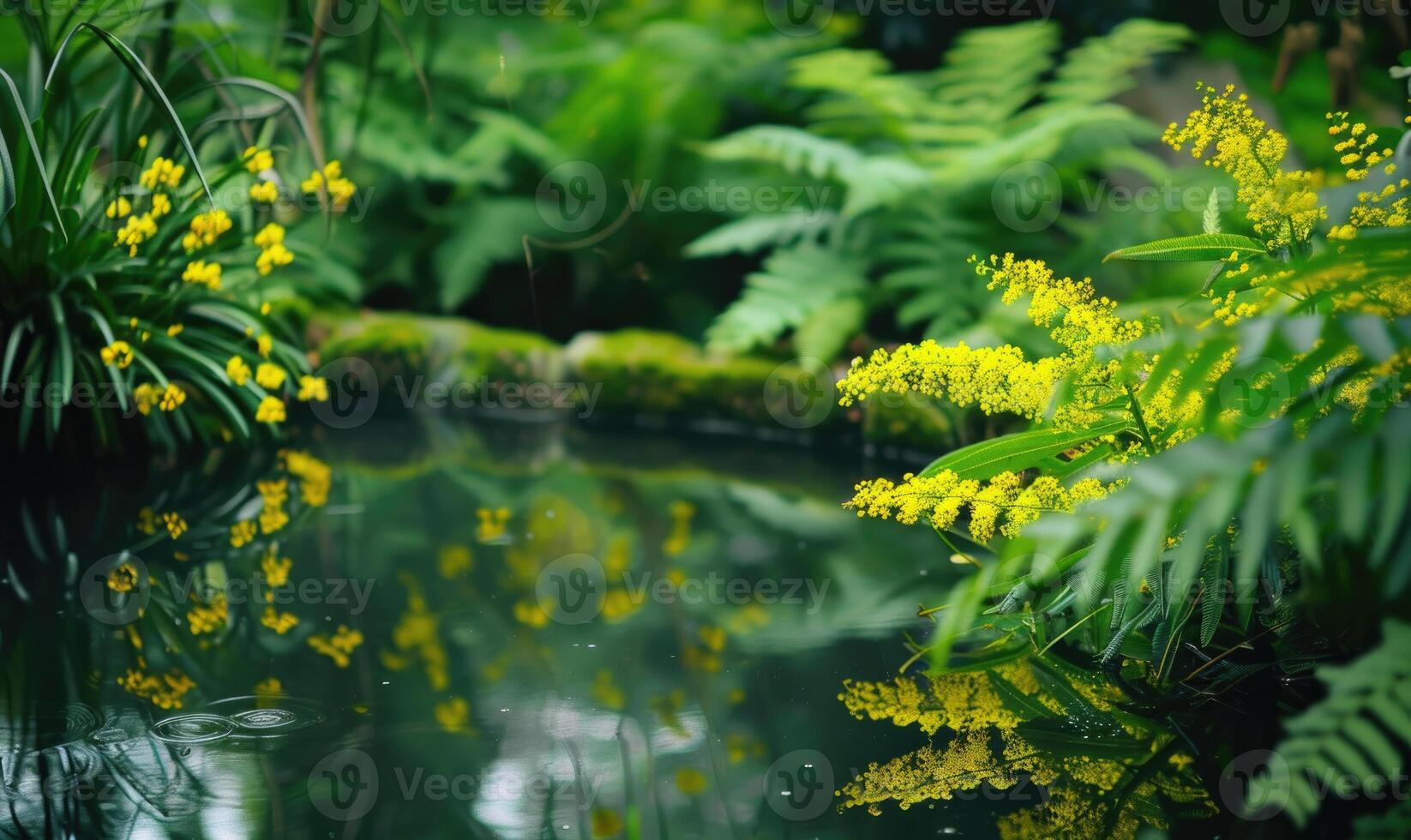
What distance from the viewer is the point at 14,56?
364cm

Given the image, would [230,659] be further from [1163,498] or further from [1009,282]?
[1163,498]

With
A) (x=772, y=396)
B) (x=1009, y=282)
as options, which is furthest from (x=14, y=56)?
(x=1009, y=282)

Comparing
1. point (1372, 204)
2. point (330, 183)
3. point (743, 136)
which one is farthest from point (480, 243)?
point (1372, 204)

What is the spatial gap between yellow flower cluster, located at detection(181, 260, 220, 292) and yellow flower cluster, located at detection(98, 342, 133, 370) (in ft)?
0.71

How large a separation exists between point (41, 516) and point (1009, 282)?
214cm

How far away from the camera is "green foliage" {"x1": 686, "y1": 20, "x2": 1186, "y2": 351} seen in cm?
366

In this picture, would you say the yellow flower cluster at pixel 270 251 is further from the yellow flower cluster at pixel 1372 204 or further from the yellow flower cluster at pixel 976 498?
the yellow flower cluster at pixel 1372 204

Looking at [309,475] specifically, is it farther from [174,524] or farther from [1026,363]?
[1026,363]

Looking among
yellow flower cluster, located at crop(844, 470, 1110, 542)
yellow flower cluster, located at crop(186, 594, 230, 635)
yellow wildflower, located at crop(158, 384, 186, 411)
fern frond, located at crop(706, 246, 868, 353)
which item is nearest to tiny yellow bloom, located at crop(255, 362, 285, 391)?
yellow wildflower, located at crop(158, 384, 186, 411)

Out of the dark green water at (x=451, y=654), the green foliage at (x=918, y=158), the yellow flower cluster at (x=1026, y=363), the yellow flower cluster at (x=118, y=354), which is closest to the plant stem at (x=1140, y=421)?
the yellow flower cluster at (x=1026, y=363)

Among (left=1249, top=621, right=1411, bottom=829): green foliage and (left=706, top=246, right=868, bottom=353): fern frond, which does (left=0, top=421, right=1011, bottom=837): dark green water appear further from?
(left=706, top=246, right=868, bottom=353): fern frond

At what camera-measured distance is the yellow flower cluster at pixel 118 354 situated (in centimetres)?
259

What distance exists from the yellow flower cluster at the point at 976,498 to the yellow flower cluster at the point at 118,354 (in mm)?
1839

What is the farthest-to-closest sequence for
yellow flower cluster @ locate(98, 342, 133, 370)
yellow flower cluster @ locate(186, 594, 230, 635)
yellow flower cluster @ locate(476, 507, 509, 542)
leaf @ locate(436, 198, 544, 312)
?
leaf @ locate(436, 198, 544, 312)
yellow flower cluster @ locate(98, 342, 133, 370)
yellow flower cluster @ locate(476, 507, 509, 542)
yellow flower cluster @ locate(186, 594, 230, 635)
